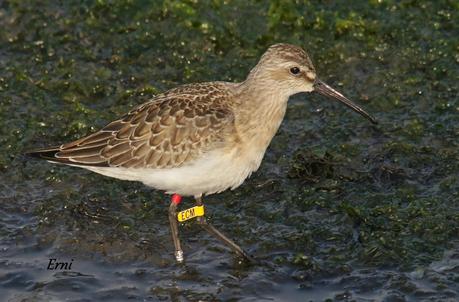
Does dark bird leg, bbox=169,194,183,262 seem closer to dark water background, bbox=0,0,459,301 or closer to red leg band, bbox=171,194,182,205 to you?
red leg band, bbox=171,194,182,205

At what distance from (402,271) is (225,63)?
168 inches

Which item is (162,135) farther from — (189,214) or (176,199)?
(189,214)

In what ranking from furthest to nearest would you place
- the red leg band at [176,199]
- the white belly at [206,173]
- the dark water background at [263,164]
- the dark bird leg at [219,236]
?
the red leg band at [176,199] → the dark bird leg at [219,236] → the dark water background at [263,164] → the white belly at [206,173]

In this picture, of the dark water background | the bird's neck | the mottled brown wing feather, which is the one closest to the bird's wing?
the mottled brown wing feather

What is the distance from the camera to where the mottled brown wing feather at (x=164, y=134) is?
9.35m

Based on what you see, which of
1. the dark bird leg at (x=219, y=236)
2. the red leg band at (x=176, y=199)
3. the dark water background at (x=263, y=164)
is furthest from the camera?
the red leg band at (x=176, y=199)

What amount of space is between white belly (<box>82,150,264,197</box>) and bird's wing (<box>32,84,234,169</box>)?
0.08m

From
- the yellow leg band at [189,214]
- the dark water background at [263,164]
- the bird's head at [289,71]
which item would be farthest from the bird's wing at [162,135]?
the dark water background at [263,164]

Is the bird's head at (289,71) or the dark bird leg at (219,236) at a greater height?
the bird's head at (289,71)

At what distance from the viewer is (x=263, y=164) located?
10938 mm

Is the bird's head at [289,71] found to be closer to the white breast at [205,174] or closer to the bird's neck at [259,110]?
the bird's neck at [259,110]

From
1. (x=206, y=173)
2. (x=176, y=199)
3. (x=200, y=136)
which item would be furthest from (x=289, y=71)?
(x=176, y=199)

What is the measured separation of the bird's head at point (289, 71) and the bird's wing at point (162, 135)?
20.6 inches

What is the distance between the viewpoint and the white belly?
9.26 m
